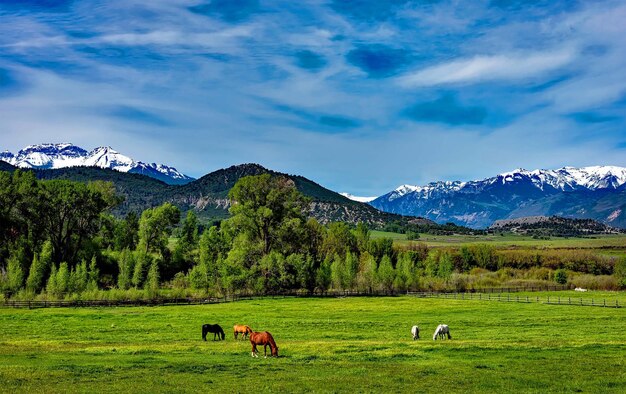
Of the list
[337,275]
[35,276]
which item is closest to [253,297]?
[337,275]

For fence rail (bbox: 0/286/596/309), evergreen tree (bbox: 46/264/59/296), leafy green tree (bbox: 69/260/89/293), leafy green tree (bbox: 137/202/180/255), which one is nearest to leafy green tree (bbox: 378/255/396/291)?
fence rail (bbox: 0/286/596/309)

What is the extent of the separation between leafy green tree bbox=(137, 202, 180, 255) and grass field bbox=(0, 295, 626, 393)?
49.6 metres

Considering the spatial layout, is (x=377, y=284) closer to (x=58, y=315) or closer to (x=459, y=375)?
(x=58, y=315)

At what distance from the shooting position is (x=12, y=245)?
286ft

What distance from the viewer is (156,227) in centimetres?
10900

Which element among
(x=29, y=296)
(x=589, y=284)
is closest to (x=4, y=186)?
(x=29, y=296)

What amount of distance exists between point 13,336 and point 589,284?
460 feet

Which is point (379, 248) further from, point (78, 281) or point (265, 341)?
point (265, 341)

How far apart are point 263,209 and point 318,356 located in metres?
64.0

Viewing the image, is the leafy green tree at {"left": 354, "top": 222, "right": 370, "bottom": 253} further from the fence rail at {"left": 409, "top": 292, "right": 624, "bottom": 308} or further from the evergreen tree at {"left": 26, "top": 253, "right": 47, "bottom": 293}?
the evergreen tree at {"left": 26, "top": 253, "right": 47, "bottom": 293}

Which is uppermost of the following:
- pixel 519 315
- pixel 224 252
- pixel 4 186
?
pixel 4 186

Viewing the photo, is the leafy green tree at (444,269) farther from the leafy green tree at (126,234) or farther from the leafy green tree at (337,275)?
the leafy green tree at (126,234)

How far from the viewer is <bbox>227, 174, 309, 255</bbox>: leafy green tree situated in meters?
95.2

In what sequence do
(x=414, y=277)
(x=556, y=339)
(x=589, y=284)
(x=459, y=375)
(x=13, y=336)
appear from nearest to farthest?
1. (x=459, y=375)
2. (x=556, y=339)
3. (x=13, y=336)
4. (x=414, y=277)
5. (x=589, y=284)
